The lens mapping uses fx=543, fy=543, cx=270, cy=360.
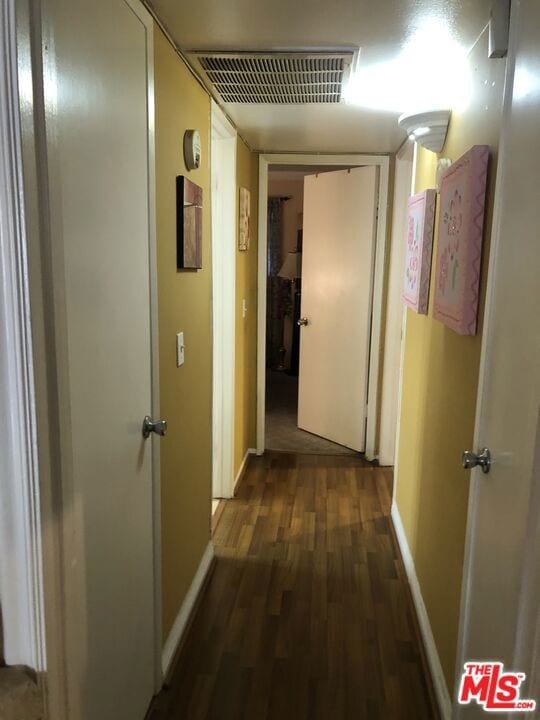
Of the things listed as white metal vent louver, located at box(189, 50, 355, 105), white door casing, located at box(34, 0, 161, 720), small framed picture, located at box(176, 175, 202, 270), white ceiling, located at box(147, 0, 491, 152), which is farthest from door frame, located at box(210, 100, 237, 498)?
white door casing, located at box(34, 0, 161, 720)

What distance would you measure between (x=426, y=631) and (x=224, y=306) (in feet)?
6.27

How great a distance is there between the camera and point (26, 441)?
0.92m

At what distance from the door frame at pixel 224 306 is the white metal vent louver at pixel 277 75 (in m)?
0.59

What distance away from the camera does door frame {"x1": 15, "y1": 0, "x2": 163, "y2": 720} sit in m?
0.87

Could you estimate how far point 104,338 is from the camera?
1243 millimetres

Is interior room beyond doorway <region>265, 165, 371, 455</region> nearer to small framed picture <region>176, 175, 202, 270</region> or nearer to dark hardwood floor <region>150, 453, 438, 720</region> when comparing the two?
dark hardwood floor <region>150, 453, 438, 720</region>

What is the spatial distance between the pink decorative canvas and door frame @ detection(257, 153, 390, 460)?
118cm

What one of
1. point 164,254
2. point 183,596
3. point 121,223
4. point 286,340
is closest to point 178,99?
point 164,254

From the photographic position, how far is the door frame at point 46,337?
874 millimetres

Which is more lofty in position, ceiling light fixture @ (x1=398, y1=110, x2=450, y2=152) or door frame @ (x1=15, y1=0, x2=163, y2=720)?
ceiling light fixture @ (x1=398, y1=110, x2=450, y2=152)

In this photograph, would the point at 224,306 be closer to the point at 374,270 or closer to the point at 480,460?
the point at 374,270

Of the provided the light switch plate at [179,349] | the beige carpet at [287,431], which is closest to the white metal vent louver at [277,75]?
the light switch plate at [179,349]

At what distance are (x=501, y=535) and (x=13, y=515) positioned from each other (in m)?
0.97

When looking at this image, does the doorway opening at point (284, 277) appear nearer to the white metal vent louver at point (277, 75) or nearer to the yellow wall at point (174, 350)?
the yellow wall at point (174, 350)
